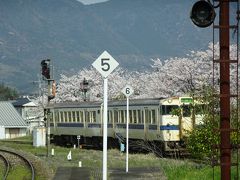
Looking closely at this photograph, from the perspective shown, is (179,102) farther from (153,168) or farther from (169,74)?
(169,74)

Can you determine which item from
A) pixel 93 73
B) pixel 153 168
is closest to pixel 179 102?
pixel 153 168

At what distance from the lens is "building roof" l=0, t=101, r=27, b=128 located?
73075 millimetres

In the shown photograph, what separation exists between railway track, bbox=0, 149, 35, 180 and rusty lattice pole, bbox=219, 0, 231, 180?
11725 millimetres

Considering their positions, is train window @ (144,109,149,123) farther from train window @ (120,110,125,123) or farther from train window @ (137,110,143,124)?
train window @ (120,110,125,123)

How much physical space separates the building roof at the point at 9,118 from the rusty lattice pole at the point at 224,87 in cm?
6605

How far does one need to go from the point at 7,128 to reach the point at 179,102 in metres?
50.9

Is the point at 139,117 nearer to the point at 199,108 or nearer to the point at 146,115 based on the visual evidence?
the point at 146,115

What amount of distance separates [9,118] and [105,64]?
65.1 meters

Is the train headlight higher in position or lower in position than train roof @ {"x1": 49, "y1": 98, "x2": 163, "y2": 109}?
higher

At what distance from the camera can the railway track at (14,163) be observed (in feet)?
69.6

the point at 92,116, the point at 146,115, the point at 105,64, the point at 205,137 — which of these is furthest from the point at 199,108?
the point at 92,116

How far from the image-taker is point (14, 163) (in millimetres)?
25078

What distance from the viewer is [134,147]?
2838cm

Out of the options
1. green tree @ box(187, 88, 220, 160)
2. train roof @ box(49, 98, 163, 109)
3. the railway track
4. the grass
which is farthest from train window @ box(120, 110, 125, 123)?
green tree @ box(187, 88, 220, 160)
